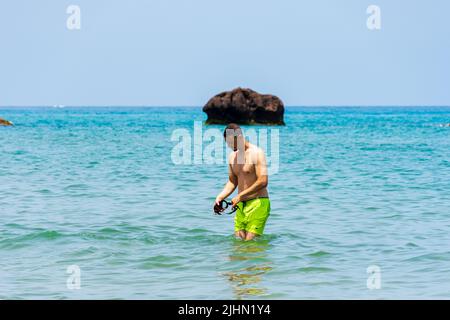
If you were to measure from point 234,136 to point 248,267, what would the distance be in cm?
183

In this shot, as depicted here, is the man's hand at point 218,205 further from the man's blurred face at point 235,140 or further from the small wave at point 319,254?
the small wave at point 319,254

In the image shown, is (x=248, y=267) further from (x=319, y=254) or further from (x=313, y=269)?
(x=319, y=254)

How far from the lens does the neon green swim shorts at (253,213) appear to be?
11.6 m

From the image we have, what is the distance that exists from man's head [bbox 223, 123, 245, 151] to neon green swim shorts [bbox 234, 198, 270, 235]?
92 cm

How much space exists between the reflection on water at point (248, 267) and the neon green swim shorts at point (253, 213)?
0.29 meters

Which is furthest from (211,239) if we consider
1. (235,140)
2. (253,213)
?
(235,140)

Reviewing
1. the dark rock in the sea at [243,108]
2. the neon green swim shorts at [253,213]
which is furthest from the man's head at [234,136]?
the dark rock in the sea at [243,108]

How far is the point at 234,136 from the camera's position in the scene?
432 inches

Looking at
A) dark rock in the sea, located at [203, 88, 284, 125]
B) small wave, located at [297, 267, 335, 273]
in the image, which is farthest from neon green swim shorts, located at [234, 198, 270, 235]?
dark rock in the sea, located at [203, 88, 284, 125]

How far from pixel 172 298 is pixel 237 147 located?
9.64 ft

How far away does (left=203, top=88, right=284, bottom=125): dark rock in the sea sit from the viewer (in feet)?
247

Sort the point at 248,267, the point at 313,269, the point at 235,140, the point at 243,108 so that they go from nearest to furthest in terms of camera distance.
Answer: the point at 313,269, the point at 248,267, the point at 235,140, the point at 243,108

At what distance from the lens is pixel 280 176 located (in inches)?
1021

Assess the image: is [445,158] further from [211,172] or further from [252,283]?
[252,283]
